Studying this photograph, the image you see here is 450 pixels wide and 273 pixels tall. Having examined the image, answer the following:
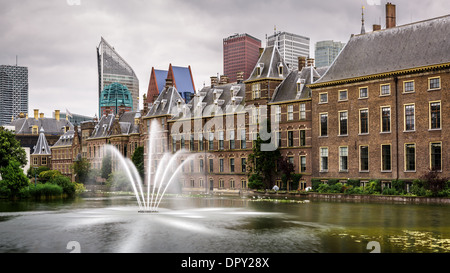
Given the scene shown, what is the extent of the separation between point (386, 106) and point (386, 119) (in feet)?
4.58

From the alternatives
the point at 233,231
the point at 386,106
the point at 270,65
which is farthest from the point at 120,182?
the point at 233,231

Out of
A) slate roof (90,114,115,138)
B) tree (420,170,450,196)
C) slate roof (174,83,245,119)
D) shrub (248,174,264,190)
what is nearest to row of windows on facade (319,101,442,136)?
tree (420,170,450,196)

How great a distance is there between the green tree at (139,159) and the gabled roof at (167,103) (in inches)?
299

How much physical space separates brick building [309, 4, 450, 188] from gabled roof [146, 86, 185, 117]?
3238 centimetres

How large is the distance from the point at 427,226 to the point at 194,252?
15098 mm

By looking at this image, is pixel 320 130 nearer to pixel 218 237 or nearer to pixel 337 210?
pixel 337 210

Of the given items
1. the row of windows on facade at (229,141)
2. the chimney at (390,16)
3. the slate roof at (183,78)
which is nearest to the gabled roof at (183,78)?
the slate roof at (183,78)

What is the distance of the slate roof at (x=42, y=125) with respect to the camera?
15050 cm

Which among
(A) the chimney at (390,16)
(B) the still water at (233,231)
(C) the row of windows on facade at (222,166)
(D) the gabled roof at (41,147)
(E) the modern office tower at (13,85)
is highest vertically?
(E) the modern office tower at (13,85)

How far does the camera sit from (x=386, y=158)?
56.4 meters

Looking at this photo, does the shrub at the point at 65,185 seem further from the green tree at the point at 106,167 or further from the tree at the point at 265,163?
the green tree at the point at 106,167

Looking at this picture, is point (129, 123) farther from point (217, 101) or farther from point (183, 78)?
point (183, 78)

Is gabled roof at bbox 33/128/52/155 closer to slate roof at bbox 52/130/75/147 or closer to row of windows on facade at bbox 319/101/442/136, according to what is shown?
slate roof at bbox 52/130/75/147

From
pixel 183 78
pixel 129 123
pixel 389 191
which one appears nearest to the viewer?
pixel 389 191
